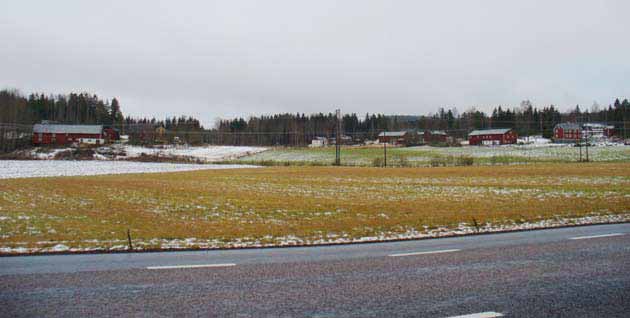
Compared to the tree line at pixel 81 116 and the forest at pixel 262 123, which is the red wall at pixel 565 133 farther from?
the tree line at pixel 81 116

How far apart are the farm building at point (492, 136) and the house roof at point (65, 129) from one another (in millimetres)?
102706

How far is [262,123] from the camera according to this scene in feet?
618

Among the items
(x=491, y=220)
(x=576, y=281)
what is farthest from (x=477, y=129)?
(x=576, y=281)

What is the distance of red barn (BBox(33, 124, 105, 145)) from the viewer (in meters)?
122

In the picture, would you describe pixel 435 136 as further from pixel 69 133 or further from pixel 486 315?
pixel 486 315

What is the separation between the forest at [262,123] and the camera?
121 meters

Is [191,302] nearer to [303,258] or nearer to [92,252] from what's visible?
[303,258]

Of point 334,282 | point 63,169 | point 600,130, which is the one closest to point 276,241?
point 334,282

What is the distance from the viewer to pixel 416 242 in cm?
1261

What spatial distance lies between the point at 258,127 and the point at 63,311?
17969cm

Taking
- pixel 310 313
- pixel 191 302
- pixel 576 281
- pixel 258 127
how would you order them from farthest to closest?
pixel 258 127 → pixel 576 281 → pixel 191 302 → pixel 310 313

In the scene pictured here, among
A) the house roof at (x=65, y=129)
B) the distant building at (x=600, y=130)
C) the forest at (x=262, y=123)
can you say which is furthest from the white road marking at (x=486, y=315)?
the house roof at (x=65, y=129)

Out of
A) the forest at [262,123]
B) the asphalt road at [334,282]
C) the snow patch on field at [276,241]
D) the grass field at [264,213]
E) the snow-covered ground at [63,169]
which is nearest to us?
the asphalt road at [334,282]

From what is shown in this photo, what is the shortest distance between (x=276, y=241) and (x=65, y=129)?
133 metres
